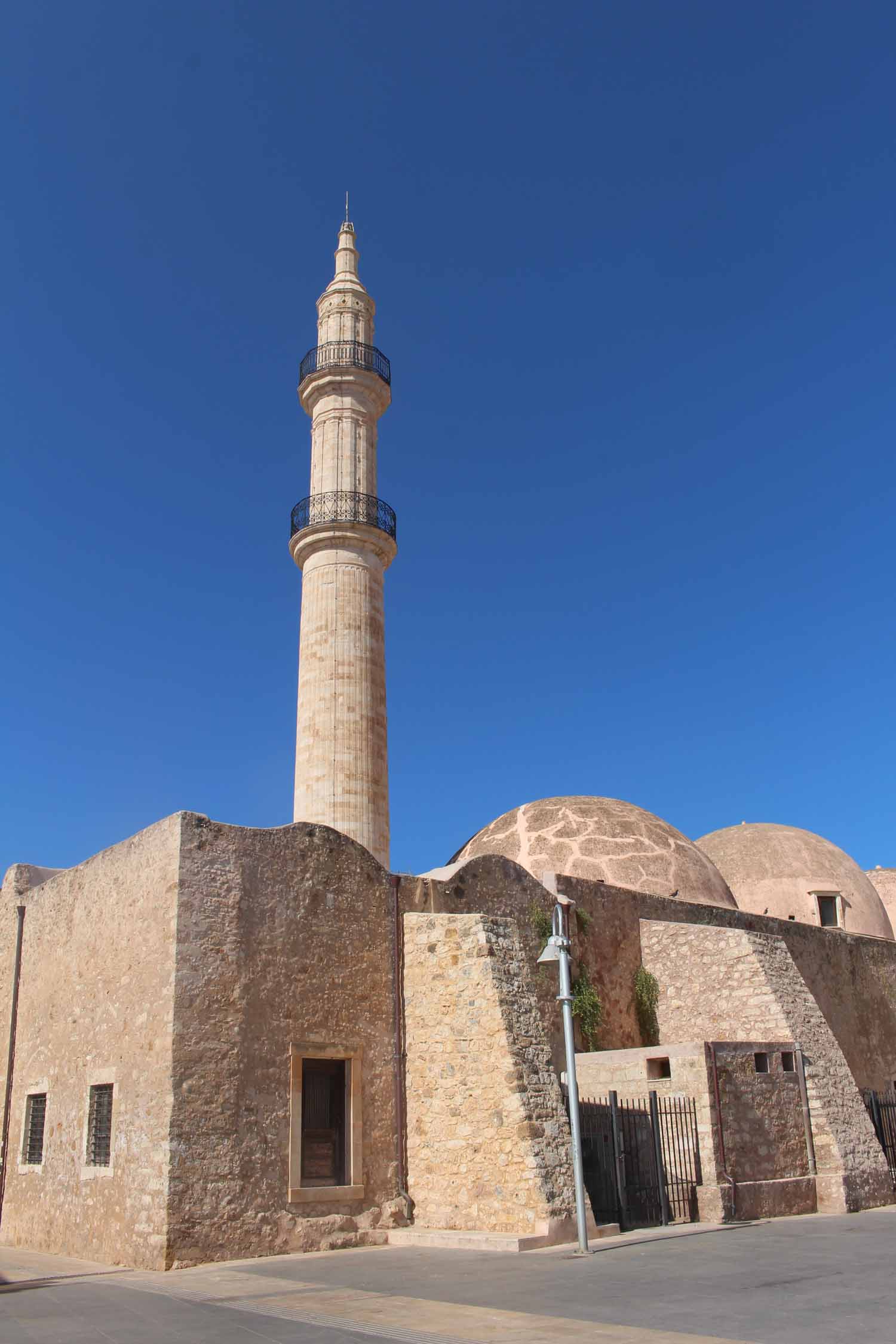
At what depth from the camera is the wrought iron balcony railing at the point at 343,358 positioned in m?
22.2

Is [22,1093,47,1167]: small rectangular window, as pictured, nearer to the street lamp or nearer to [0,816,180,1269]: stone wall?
[0,816,180,1269]: stone wall

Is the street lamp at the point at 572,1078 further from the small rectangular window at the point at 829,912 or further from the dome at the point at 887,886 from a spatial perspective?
the dome at the point at 887,886

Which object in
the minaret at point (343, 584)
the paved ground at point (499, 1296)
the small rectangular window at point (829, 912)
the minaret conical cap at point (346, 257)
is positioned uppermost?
the minaret conical cap at point (346, 257)

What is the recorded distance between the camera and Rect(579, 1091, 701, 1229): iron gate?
12.4 metres

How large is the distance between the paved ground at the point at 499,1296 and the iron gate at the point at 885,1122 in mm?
Result: 4820

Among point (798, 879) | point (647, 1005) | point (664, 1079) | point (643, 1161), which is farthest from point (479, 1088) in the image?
point (798, 879)

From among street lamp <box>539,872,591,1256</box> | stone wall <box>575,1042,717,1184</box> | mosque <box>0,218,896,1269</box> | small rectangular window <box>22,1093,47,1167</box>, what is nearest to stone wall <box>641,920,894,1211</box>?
mosque <box>0,218,896,1269</box>

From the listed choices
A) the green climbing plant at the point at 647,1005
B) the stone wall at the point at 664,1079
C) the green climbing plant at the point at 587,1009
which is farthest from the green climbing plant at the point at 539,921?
the green climbing plant at the point at 647,1005

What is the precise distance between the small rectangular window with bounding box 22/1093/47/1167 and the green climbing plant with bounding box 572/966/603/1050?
7.05m

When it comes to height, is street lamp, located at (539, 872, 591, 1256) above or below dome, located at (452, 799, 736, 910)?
below

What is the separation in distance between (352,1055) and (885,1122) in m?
8.86

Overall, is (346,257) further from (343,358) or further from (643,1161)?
(643,1161)

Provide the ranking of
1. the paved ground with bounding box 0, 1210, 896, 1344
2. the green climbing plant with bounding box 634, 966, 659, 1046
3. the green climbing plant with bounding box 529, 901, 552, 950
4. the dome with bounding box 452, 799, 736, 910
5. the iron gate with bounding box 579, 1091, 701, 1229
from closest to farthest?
the paved ground with bounding box 0, 1210, 896, 1344 → the iron gate with bounding box 579, 1091, 701, 1229 → the green climbing plant with bounding box 529, 901, 552, 950 → the green climbing plant with bounding box 634, 966, 659, 1046 → the dome with bounding box 452, 799, 736, 910

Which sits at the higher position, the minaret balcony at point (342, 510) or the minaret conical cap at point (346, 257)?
the minaret conical cap at point (346, 257)
